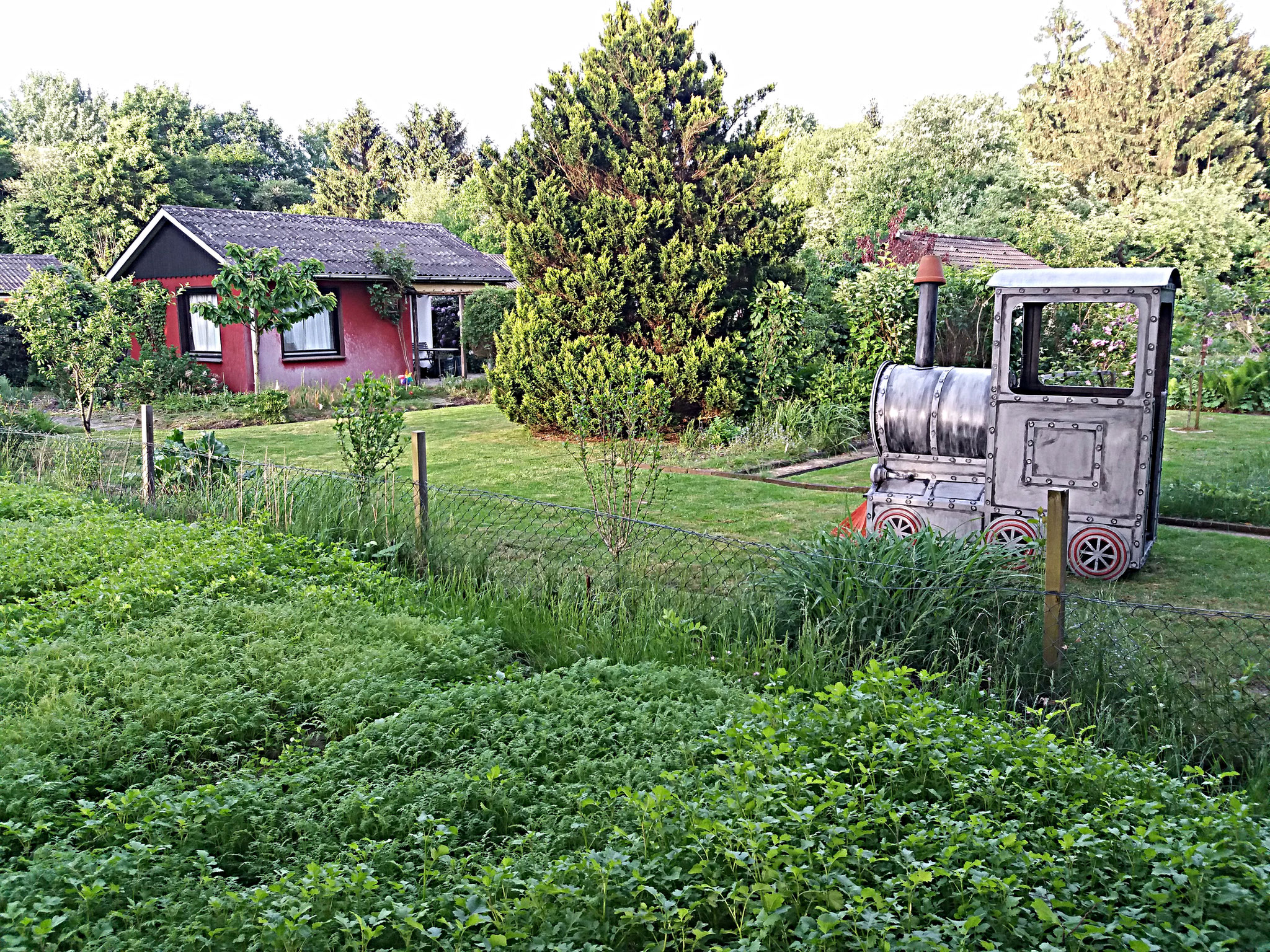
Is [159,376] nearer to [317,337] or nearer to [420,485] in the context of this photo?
[317,337]

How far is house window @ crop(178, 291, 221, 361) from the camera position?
21.9 metres

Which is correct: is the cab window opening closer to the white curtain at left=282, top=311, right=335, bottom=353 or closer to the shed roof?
the shed roof

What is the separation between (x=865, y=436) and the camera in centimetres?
1441

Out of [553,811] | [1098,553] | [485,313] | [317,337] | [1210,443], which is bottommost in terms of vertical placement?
[553,811]

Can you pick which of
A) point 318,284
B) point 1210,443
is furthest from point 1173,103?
point 318,284

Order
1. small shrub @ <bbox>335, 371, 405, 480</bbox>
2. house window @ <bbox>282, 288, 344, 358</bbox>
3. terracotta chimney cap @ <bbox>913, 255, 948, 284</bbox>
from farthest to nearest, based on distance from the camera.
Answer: house window @ <bbox>282, 288, 344, 358</bbox> < terracotta chimney cap @ <bbox>913, 255, 948, 284</bbox> < small shrub @ <bbox>335, 371, 405, 480</bbox>

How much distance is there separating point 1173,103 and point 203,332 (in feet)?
116

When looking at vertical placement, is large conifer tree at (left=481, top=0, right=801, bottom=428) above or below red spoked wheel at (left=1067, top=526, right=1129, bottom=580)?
above

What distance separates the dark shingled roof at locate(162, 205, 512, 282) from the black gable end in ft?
1.50

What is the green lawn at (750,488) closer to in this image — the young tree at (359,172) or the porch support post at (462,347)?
the porch support post at (462,347)

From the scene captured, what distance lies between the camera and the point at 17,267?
31.9m

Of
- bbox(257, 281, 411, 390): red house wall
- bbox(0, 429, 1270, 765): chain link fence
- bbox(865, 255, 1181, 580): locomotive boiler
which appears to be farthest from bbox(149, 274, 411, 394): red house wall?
bbox(865, 255, 1181, 580): locomotive boiler

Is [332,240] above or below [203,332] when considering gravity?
above

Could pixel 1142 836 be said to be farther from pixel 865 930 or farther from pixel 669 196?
pixel 669 196
